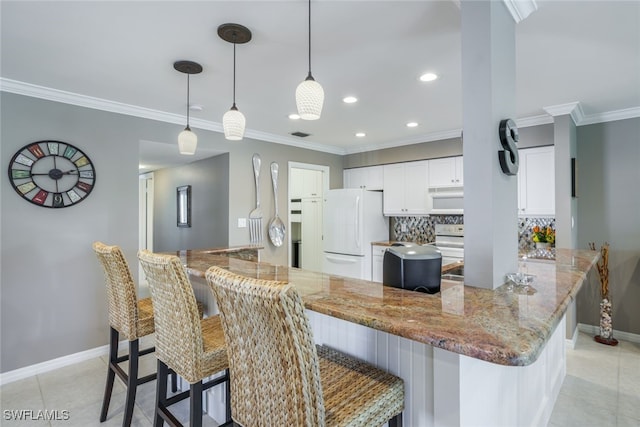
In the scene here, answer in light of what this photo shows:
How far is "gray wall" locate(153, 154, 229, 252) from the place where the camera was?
169 inches

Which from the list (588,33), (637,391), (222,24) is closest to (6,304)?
(222,24)

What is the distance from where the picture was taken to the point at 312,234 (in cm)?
566

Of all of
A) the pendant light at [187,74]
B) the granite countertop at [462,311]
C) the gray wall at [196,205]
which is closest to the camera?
the granite countertop at [462,311]

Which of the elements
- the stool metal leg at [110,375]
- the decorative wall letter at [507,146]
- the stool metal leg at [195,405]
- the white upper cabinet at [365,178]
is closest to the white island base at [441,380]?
the stool metal leg at [195,405]

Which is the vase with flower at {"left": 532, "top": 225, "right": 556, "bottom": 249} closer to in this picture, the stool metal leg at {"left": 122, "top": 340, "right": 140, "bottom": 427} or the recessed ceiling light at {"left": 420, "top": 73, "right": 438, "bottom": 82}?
the recessed ceiling light at {"left": 420, "top": 73, "right": 438, "bottom": 82}

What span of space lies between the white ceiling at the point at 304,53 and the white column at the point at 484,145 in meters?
0.44

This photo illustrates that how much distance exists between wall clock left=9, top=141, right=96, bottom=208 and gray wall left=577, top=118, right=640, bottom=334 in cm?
525

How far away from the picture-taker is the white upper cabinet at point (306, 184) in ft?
18.3

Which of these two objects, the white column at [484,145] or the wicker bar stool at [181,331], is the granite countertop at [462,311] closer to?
the white column at [484,145]

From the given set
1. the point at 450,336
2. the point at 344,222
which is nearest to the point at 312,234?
the point at 344,222

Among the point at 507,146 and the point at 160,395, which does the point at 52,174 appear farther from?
the point at 507,146

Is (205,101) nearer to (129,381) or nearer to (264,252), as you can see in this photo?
(264,252)

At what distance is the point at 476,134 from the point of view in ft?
4.59

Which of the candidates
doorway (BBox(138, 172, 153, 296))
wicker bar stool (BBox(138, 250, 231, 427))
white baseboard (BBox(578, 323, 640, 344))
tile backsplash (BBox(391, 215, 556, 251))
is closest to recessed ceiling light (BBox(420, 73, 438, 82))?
wicker bar stool (BBox(138, 250, 231, 427))
